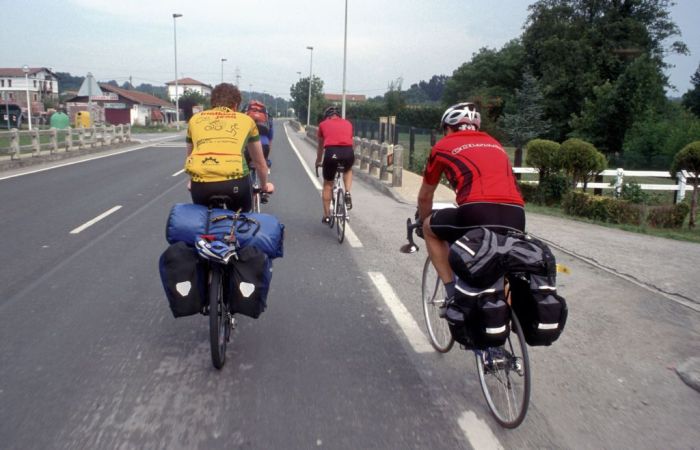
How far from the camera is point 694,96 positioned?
211 feet

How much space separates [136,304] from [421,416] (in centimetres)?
309

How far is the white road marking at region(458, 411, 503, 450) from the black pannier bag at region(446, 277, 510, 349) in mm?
467

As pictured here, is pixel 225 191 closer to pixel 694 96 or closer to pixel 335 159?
pixel 335 159

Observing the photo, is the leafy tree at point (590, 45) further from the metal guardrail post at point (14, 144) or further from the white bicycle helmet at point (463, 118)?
the white bicycle helmet at point (463, 118)

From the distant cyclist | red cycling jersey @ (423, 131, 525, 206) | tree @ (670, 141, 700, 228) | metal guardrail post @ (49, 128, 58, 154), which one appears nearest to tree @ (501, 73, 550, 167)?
metal guardrail post @ (49, 128, 58, 154)

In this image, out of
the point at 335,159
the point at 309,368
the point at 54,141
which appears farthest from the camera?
the point at 54,141

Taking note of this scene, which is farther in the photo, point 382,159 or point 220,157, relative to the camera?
point 382,159

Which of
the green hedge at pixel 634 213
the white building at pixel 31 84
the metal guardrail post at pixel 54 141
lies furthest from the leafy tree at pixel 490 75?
the white building at pixel 31 84

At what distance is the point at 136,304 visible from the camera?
5559mm

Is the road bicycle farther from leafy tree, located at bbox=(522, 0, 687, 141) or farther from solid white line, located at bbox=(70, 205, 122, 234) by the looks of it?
leafy tree, located at bbox=(522, 0, 687, 141)

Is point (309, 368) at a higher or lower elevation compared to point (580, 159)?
lower

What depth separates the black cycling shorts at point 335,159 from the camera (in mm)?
8883

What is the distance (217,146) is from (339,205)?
4.48m

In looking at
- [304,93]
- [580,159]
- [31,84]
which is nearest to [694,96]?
[304,93]
